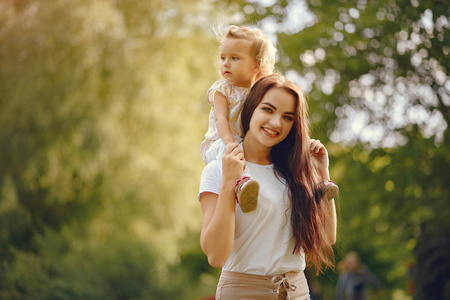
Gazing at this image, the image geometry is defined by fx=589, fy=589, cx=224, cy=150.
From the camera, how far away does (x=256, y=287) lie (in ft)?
7.72

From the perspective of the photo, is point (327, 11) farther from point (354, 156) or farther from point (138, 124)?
point (138, 124)

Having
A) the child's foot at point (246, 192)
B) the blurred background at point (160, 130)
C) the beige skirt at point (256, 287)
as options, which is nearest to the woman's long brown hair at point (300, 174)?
the beige skirt at point (256, 287)

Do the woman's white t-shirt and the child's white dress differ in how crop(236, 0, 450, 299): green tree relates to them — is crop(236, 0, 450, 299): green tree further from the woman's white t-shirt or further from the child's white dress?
the woman's white t-shirt

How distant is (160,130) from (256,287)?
1013 cm

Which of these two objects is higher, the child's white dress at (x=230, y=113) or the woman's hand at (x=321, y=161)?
the child's white dress at (x=230, y=113)

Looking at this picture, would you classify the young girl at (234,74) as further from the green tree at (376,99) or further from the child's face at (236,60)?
the green tree at (376,99)

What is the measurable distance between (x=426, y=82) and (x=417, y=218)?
187 cm

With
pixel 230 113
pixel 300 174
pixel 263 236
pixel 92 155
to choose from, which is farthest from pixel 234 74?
pixel 92 155

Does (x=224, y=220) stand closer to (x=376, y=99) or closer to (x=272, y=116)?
(x=272, y=116)

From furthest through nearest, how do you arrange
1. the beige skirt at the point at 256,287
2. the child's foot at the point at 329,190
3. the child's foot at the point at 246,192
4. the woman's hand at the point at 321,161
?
the woman's hand at the point at 321,161 < the child's foot at the point at 329,190 < the beige skirt at the point at 256,287 < the child's foot at the point at 246,192

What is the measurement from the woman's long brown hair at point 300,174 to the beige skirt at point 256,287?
0.50ft

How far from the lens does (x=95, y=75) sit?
1175cm

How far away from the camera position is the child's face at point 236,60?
2.65 meters

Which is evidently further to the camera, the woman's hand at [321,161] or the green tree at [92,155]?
the green tree at [92,155]
